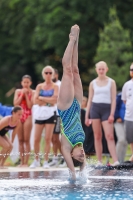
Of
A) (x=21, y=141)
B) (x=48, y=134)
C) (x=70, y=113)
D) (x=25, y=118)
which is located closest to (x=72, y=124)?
(x=70, y=113)

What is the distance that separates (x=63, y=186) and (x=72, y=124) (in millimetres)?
1142

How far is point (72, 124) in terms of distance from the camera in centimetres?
948

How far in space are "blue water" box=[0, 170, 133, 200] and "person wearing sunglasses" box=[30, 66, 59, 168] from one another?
1.96 metres

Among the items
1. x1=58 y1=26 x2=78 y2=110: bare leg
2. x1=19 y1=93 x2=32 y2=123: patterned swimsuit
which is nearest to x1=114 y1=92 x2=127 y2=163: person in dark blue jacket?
x1=19 y1=93 x2=32 y2=123: patterned swimsuit

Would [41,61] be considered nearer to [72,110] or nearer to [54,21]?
[54,21]

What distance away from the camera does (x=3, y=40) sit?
49.1 meters

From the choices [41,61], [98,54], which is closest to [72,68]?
[98,54]

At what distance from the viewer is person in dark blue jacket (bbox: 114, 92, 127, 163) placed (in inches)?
522

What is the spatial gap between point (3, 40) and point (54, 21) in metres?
12.0

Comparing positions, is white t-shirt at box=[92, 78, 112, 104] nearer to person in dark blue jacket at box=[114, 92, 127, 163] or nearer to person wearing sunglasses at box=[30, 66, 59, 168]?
person in dark blue jacket at box=[114, 92, 127, 163]

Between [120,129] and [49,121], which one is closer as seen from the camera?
[49,121]

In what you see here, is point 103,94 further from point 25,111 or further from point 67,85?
point 67,85

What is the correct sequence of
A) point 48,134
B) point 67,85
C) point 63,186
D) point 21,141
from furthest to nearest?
1. point 21,141
2. point 48,134
3. point 67,85
4. point 63,186

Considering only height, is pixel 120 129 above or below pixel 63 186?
above
